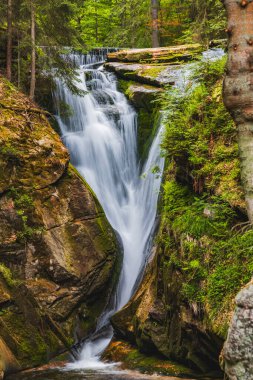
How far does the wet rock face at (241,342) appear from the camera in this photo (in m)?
3.38

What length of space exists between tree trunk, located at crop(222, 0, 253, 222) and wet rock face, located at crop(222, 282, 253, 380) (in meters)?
1.23

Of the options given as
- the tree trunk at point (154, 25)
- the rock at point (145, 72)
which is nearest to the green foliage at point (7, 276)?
the rock at point (145, 72)

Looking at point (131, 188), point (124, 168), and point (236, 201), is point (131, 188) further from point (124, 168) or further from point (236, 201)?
point (236, 201)

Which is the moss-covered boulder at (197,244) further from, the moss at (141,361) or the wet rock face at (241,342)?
the wet rock face at (241,342)

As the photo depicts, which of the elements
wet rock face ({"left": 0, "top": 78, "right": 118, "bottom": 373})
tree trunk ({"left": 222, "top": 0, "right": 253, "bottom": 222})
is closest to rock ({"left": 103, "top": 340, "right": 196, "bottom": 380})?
wet rock face ({"left": 0, "top": 78, "right": 118, "bottom": 373})

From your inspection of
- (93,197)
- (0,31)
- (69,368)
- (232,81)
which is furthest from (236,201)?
(0,31)

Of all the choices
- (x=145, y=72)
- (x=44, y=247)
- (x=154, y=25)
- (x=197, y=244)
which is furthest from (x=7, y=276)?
(x=154, y=25)

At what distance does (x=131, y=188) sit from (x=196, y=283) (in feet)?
22.2

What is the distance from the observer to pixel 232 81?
441cm

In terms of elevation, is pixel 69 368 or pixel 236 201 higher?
pixel 236 201

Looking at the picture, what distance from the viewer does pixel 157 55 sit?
56.5 feet

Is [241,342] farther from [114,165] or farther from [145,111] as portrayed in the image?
[145,111]

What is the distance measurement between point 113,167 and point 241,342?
9.57 metres

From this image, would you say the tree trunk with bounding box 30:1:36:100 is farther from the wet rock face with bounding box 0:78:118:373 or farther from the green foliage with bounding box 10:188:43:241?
the green foliage with bounding box 10:188:43:241
